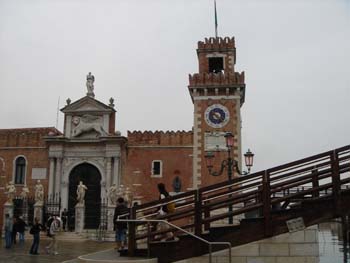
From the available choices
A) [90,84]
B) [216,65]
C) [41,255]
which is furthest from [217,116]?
[41,255]

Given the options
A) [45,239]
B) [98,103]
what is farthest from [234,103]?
[45,239]

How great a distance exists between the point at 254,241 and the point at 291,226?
741 millimetres

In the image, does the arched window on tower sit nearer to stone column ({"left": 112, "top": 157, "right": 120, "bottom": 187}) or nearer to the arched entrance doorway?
the arched entrance doorway

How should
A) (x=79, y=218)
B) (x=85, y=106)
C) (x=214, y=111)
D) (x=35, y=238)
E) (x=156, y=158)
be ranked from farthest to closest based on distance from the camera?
1. (x=85, y=106)
2. (x=156, y=158)
3. (x=214, y=111)
4. (x=79, y=218)
5. (x=35, y=238)

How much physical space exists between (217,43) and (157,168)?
8683 mm

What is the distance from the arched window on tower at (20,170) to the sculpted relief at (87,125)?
4.04 meters

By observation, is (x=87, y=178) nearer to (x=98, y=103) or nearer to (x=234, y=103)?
(x=98, y=103)

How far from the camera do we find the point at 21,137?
3056 cm

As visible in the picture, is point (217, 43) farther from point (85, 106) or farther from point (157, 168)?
point (85, 106)

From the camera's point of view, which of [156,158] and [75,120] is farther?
[75,120]

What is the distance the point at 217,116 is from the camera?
27.3m

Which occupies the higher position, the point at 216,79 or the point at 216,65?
the point at 216,65

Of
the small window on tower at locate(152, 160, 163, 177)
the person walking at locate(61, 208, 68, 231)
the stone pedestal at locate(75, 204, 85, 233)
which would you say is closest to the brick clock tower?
the small window on tower at locate(152, 160, 163, 177)

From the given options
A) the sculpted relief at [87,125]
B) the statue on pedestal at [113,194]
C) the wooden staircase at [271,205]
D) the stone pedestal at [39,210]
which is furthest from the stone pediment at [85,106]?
the wooden staircase at [271,205]
